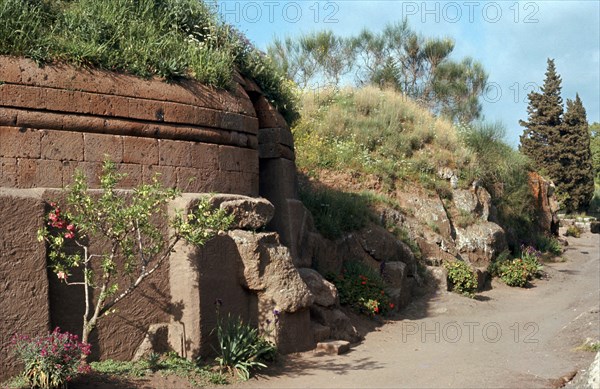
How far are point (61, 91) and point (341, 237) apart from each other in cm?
707

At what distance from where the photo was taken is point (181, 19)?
10367 mm

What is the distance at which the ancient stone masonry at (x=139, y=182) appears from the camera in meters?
7.00

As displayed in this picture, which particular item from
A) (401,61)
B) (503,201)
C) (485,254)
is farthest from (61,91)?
(401,61)

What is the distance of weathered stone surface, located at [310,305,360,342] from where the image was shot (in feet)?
34.0

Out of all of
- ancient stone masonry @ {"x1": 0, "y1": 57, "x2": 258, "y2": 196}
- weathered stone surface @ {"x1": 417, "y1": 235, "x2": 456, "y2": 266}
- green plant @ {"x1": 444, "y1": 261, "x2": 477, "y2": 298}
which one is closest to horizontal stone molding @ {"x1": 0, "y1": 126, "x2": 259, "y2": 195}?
ancient stone masonry @ {"x1": 0, "y1": 57, "x2": 258, "y2": 196}

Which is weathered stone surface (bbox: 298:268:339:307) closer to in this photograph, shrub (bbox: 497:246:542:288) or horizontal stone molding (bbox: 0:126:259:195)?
horizontal stone molding (bbox: 0:126:259:195)

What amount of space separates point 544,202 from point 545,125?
16.3 meters

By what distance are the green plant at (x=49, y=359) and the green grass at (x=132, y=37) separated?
3.45m

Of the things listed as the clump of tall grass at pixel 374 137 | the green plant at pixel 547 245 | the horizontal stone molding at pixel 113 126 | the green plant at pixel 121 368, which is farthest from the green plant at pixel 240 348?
the green plant at pixel 547 245

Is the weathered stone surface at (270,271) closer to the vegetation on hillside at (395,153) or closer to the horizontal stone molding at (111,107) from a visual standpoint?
the horizontal stone molding at (111,107)

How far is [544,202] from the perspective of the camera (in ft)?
75.9

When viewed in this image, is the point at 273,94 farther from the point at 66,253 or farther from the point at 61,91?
the point at 66,253

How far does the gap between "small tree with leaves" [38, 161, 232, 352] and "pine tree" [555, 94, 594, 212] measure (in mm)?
32515

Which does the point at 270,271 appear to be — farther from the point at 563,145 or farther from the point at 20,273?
the point at 563,145
